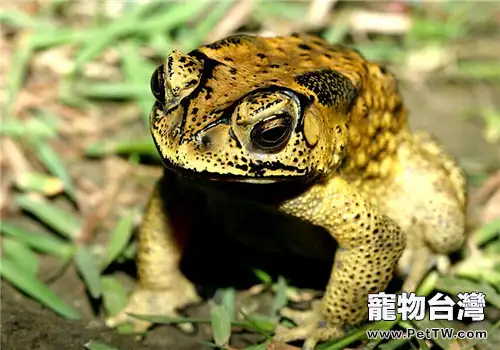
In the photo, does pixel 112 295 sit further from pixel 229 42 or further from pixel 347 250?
pixel 229 42

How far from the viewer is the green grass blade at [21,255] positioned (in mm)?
3818

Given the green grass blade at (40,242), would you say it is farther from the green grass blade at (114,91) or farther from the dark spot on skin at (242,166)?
the dark spot on skin at (242,166)

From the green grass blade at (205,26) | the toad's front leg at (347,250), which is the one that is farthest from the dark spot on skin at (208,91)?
the green grass blade at (205,26)

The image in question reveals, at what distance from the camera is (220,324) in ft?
11.0

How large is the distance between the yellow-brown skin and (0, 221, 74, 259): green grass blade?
52 cm

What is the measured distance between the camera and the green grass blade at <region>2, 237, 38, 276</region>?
12.5 ft

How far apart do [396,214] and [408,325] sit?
1.71 feet

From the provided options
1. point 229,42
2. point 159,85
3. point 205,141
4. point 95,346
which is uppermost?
point 229,42

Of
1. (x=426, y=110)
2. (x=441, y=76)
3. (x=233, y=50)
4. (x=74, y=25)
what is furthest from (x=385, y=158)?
(x=74, y=25)

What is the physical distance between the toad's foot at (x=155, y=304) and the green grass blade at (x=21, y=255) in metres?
0.52

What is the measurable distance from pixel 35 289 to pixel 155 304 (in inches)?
21.4

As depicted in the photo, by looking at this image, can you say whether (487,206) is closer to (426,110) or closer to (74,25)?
(426,110)

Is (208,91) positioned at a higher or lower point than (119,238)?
higher

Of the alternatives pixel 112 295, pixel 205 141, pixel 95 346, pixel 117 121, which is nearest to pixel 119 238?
pixel 112 295
